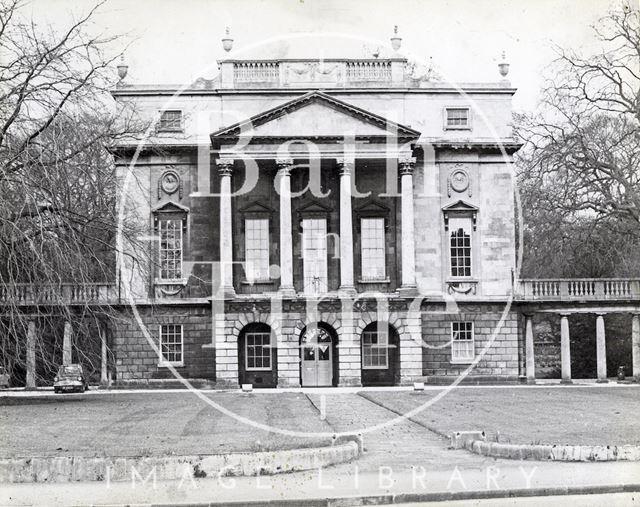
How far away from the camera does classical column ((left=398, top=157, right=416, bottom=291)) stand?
149 feet

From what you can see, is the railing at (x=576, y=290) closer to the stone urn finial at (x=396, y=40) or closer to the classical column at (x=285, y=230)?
the classical column at (x=285, y=230)

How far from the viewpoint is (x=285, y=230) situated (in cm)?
4516

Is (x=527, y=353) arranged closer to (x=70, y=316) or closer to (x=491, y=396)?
(x=491, y=396)

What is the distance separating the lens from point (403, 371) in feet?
149

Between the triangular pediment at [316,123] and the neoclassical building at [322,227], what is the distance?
69mm

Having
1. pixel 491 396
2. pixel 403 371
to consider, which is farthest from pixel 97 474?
pixel 403 371

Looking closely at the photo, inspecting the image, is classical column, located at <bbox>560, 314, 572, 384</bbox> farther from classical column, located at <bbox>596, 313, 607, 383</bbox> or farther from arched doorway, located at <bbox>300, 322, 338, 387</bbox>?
arched doorway, located at <bbox>300, 322, 338, 387</bbox>

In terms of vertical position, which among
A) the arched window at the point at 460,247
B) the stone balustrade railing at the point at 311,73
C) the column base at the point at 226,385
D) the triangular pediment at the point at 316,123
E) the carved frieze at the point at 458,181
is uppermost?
the stone balustrade railing at the point at 311,73

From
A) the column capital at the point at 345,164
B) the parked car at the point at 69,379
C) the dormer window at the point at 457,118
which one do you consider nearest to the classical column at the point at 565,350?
the dormer window at the point at 457,118

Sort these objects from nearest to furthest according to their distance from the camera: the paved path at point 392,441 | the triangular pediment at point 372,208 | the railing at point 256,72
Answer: the paved path at point 392,441 → the triangular pediment at point 372,208 → the railing at point 256,72

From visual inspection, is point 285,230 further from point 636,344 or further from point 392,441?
point 392,441

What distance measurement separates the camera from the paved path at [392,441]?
17766 mm

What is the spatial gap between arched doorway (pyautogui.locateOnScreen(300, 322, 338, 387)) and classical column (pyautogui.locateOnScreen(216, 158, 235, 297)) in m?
4.65

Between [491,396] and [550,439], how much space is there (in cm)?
1604
